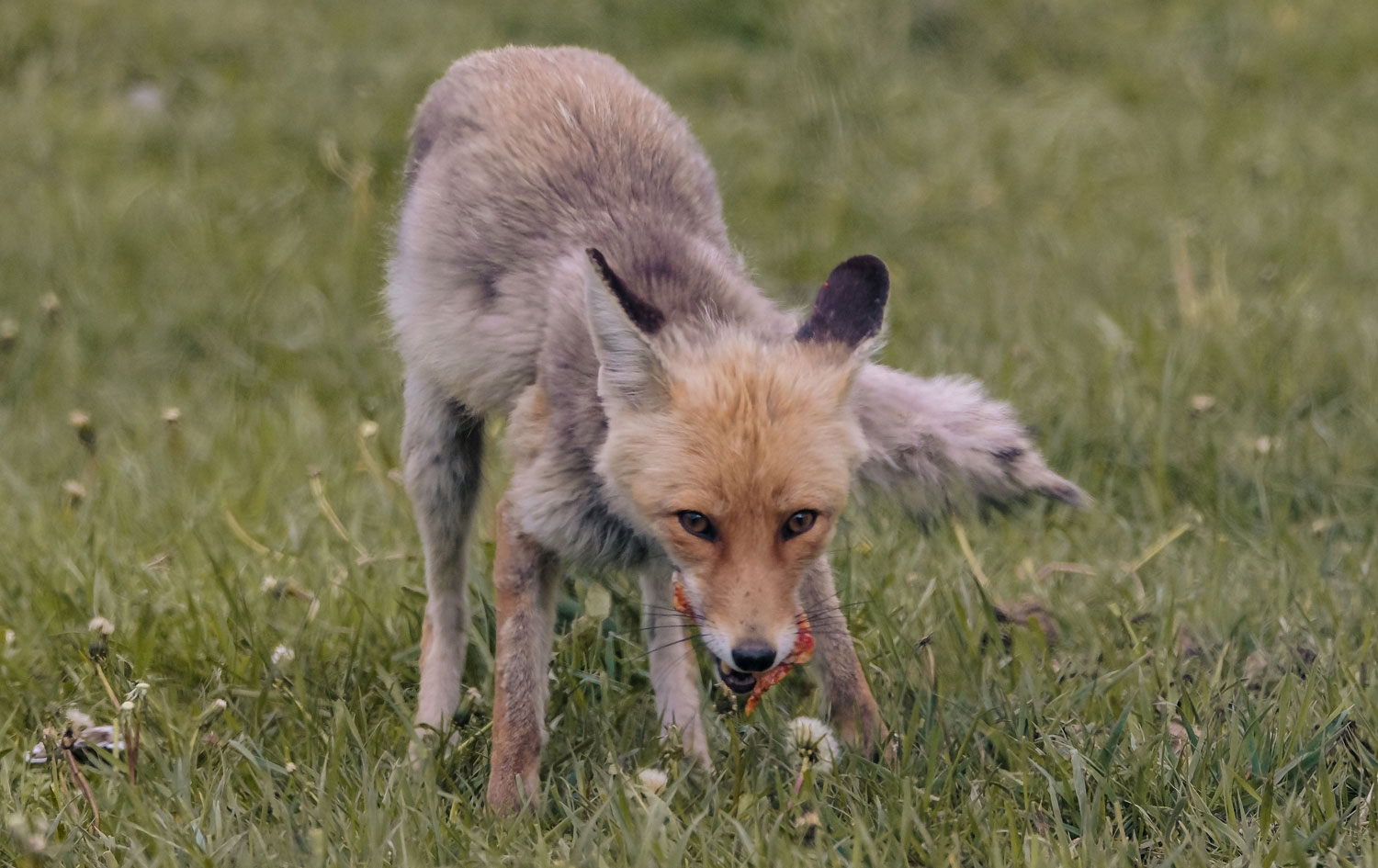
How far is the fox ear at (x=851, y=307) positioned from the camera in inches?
143

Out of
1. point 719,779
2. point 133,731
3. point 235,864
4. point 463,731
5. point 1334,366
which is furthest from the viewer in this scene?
point 1334,366

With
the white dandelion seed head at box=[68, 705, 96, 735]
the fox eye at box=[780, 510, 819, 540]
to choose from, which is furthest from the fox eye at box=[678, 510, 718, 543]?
the white dandelion seed head at box=[68, 705, 96, 735]

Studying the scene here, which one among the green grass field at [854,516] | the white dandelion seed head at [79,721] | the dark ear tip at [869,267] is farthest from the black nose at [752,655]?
the white dandelion seed head at [79,721]

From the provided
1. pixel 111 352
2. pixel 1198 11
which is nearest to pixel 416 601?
pixel 111 352

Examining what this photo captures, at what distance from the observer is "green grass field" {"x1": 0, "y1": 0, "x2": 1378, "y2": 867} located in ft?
11.3

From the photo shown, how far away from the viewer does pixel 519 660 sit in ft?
12.4

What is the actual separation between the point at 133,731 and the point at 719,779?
150 centimetres

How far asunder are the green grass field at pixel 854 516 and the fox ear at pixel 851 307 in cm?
98

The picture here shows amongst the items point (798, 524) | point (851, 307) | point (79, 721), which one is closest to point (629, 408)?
point (798, 524)

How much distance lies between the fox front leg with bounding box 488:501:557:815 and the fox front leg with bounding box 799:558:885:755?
71 centimetres

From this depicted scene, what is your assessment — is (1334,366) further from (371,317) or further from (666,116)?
(371,317)

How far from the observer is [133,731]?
3701 mm

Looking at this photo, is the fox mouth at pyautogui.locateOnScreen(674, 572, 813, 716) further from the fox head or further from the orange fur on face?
the orange fur on face

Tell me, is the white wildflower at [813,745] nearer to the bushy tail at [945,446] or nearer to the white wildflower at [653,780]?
the white wildflower at [653,780]
